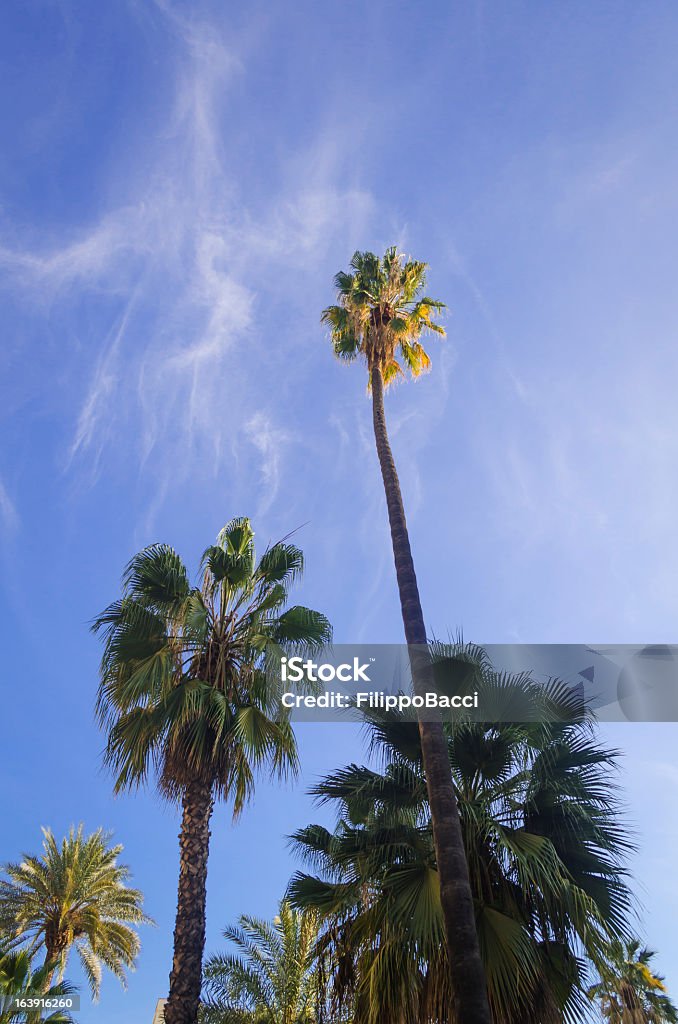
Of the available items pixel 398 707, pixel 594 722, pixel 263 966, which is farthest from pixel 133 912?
pixel 594 722

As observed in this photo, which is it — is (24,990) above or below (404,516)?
below

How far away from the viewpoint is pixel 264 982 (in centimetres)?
1955

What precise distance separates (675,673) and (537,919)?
4.14 metres

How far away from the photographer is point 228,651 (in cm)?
1461

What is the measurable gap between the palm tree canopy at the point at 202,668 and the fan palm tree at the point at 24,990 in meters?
11.9

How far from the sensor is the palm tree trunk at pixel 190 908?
36.9ft

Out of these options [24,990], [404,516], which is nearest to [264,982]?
[24,990]

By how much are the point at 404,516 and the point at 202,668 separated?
4.85m

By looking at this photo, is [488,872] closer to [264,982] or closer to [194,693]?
[194,693]

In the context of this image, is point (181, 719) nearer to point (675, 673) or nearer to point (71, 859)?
point (675, 673)

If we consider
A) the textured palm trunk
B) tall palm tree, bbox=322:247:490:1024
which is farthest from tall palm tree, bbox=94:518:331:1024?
the textured palm trunk

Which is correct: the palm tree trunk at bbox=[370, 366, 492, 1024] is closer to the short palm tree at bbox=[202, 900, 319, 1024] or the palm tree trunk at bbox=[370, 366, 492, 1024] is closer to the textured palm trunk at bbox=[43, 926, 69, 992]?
the short palm tree at bbox=[202, 900, 319, 1024]

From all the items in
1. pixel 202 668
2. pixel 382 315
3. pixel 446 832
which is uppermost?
pixel 382 315

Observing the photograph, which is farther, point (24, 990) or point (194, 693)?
point (24, 990)
